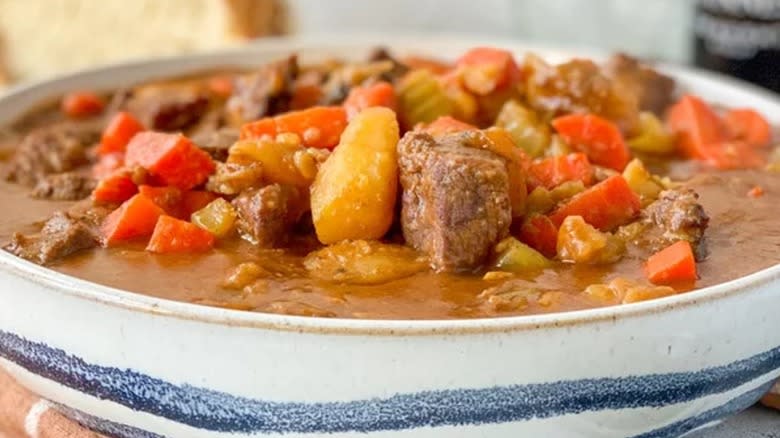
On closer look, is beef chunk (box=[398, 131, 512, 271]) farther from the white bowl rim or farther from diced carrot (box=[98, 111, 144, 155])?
diced carrot (box=[98, 111, 144, 155])

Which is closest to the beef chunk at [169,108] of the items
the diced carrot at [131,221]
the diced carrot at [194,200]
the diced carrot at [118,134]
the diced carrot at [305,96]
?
the diced carrot at [118,134]

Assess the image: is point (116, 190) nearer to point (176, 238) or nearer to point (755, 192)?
point (176, 238)

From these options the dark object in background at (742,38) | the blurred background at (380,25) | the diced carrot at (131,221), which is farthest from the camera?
the blurred background at (380,25)

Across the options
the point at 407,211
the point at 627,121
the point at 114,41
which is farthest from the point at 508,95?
the point at 114,41

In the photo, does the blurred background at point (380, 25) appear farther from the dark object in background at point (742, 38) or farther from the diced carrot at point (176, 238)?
the diced carrot at point (176, 238)

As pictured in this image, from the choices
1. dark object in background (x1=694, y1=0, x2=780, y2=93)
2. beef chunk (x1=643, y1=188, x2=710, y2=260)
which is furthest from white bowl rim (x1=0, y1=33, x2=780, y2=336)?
dark object in background (x1=694, y1=0, x2=780, y2=93)
